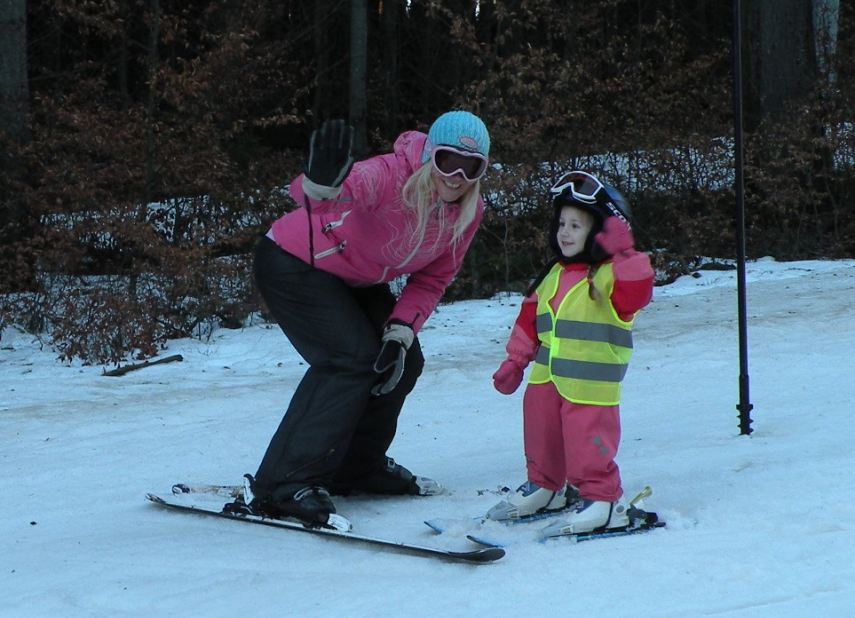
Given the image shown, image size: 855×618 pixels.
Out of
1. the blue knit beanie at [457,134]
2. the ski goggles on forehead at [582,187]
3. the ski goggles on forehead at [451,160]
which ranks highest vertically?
the blue knit beanie at [457,134]

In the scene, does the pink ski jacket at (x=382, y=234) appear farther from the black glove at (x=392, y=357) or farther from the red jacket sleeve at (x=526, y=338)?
the red jacket sleeve at (x=526, y=338)

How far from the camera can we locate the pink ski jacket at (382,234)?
3561 millimetres

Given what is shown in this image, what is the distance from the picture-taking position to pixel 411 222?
3697 millimetres

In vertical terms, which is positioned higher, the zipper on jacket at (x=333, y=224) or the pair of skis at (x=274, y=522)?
the zipper on jacket at (x=333, y=224)

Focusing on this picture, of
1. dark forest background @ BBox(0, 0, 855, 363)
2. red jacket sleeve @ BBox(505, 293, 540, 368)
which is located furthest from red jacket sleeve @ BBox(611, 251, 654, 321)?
dark forest background @ BBox(0, 0, 855, 363)

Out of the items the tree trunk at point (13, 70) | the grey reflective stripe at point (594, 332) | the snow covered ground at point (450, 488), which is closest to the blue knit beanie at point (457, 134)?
the grey reflective stripe at point (594, 332)

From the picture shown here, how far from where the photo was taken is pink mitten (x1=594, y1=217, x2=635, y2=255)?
3.49 meters

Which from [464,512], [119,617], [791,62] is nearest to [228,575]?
[119,617]

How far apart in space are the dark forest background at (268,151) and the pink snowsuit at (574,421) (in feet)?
16.5

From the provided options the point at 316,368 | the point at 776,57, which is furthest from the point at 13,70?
the point at 776,57

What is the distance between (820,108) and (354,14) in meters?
6.13

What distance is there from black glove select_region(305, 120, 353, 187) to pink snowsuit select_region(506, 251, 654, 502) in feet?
2.92

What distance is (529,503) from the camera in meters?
3.77

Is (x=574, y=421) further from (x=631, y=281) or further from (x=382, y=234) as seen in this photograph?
(x=382, y=234)
